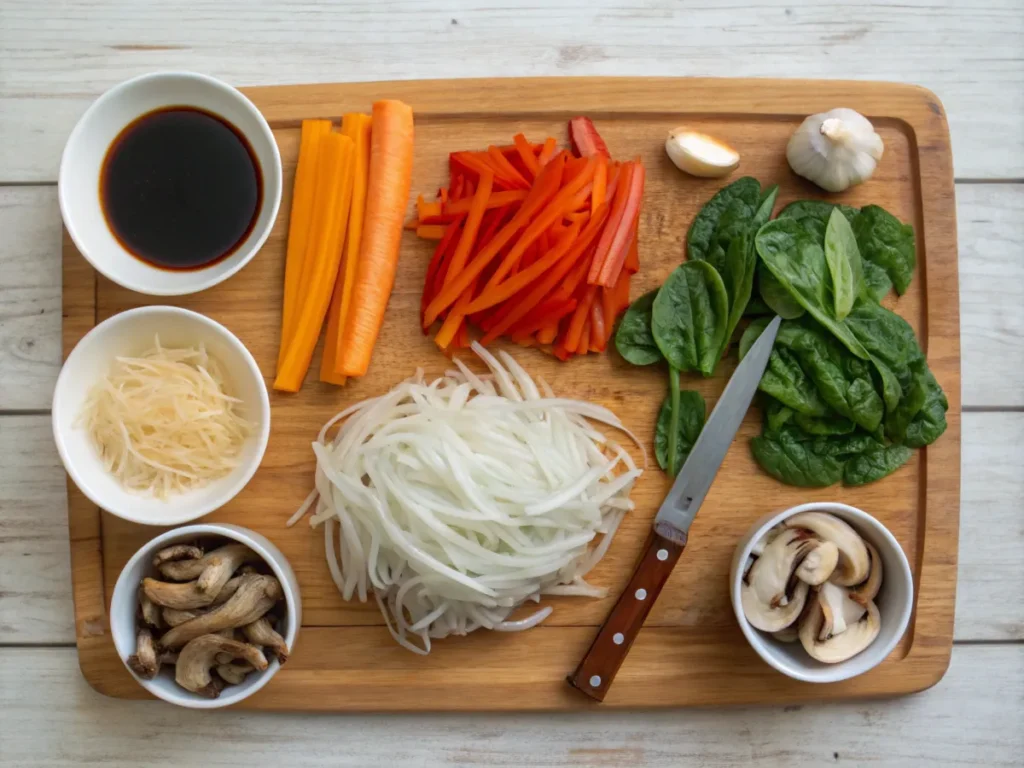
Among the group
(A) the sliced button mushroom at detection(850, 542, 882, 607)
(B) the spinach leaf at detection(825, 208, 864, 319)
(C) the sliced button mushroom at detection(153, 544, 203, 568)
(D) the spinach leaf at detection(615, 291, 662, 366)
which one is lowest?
(C) the sliced button mushroom at detection(153, 544, 203, 568)

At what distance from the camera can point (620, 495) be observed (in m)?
1.93

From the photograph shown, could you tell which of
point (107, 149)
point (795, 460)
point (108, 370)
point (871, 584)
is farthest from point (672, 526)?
point (107, 149)

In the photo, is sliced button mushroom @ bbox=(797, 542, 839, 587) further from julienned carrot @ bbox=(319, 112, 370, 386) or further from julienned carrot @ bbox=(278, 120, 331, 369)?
julienned carrot @ bbox=(278, 120, 331, 369)

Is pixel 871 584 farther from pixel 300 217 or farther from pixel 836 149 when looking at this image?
pixel 300 217

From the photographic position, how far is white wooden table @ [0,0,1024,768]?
200 centimetres

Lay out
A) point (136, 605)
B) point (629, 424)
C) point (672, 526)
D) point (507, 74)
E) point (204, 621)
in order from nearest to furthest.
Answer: point (204, 621)
point (136, 605)
point (672, 526)
point (629, 424)
point (507, 74)

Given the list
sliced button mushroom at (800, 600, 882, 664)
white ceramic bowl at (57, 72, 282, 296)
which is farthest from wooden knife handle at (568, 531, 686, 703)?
white ceramic bowl at (57, 72, 282, 296)

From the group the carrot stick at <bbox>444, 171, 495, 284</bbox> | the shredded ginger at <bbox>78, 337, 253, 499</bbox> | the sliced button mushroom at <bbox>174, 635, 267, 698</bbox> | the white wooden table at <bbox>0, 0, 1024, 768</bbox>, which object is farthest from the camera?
the white wooden table at <bbox>0, 0, 1024, 768</bbox>

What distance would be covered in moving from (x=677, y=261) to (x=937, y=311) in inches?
26.5

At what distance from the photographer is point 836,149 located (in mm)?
1865

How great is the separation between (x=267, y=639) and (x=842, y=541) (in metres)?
1.30

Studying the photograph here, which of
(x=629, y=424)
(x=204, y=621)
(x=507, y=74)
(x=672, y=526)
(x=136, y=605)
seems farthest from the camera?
(x=507, y=74)

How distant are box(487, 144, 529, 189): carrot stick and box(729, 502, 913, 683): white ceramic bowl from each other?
39.2 inches

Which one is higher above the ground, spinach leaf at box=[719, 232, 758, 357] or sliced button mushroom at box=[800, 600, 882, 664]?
spinach leaf at box=[719, 232, 758, 357]
